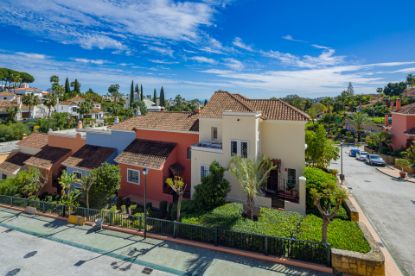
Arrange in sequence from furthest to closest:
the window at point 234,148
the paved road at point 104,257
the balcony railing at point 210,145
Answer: the balcony railing at point 210,145, the window at point 234,148, the paved road at point 104,257

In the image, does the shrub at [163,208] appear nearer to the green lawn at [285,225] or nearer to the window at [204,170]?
the green lawn at [285,225]

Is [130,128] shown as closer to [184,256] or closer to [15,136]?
[184,256]

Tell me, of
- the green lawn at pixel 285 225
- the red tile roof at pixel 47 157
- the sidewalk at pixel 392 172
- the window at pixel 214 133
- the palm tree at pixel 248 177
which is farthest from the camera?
the sidewalk at pixel 392 172

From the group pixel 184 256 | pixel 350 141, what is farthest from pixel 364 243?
pixel 350 141

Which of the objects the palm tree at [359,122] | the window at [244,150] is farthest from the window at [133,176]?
the palm tree at [359,122]

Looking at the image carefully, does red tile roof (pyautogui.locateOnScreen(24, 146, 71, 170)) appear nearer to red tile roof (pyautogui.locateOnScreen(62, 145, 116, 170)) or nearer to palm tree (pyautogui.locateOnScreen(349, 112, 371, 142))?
red tile roof (pyautogui.locateOnScreen(62, 145, 116, 170))

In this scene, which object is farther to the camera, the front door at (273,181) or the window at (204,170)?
the front door at (273,181)

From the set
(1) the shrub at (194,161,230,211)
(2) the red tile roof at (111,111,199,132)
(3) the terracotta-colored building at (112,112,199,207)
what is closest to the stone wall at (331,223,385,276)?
(1) the shrub at (194,161,230,211)
